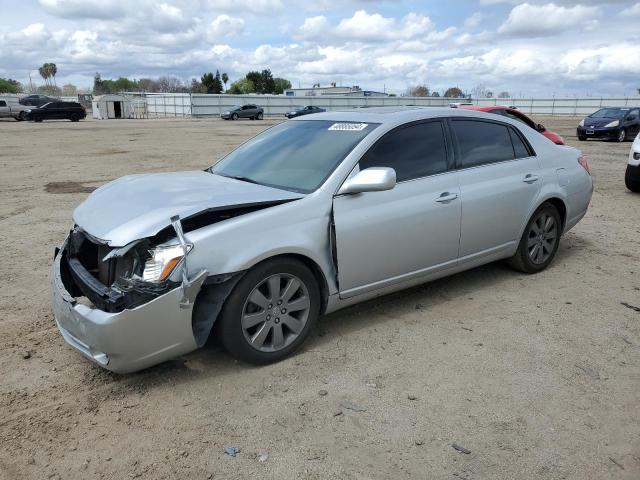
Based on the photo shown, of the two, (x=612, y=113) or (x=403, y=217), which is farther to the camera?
(x=612, y=113)

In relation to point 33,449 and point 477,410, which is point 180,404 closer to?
point 33,449

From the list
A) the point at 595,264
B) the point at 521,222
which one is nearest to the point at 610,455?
the point at 521,222

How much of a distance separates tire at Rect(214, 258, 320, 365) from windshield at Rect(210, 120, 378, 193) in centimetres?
68

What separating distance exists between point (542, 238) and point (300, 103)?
192 feet

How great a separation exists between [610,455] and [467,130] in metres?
2.93

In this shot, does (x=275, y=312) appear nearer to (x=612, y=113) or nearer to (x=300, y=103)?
(x=612, y=113)

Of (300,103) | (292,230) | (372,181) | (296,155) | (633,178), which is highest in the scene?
(300,103)

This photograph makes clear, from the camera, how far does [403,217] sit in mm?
4188

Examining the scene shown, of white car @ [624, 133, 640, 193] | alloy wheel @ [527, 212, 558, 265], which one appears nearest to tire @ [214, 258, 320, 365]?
alloy wheel @ [527, 212, 558, 265]

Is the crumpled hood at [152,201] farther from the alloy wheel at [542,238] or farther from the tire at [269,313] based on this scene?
the alloy wheel at [542,238]

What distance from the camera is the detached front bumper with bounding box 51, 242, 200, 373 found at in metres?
3.10

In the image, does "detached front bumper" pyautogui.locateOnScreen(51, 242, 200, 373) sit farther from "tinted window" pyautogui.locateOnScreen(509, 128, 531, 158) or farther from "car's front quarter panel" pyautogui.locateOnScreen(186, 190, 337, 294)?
"tinted window" pyautogui.locateOnScreen(509, 128, 531, 158)

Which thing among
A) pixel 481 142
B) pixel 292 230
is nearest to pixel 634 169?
pixel 481 142

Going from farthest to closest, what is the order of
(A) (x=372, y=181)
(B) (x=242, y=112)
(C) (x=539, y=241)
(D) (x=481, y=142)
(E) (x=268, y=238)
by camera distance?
(B) (x=242, y=112) < (C) (x=539, y=241) < (D) (x=481, y=142) < (A) (x=372, y=181) < (E) (x=268, y=238)
